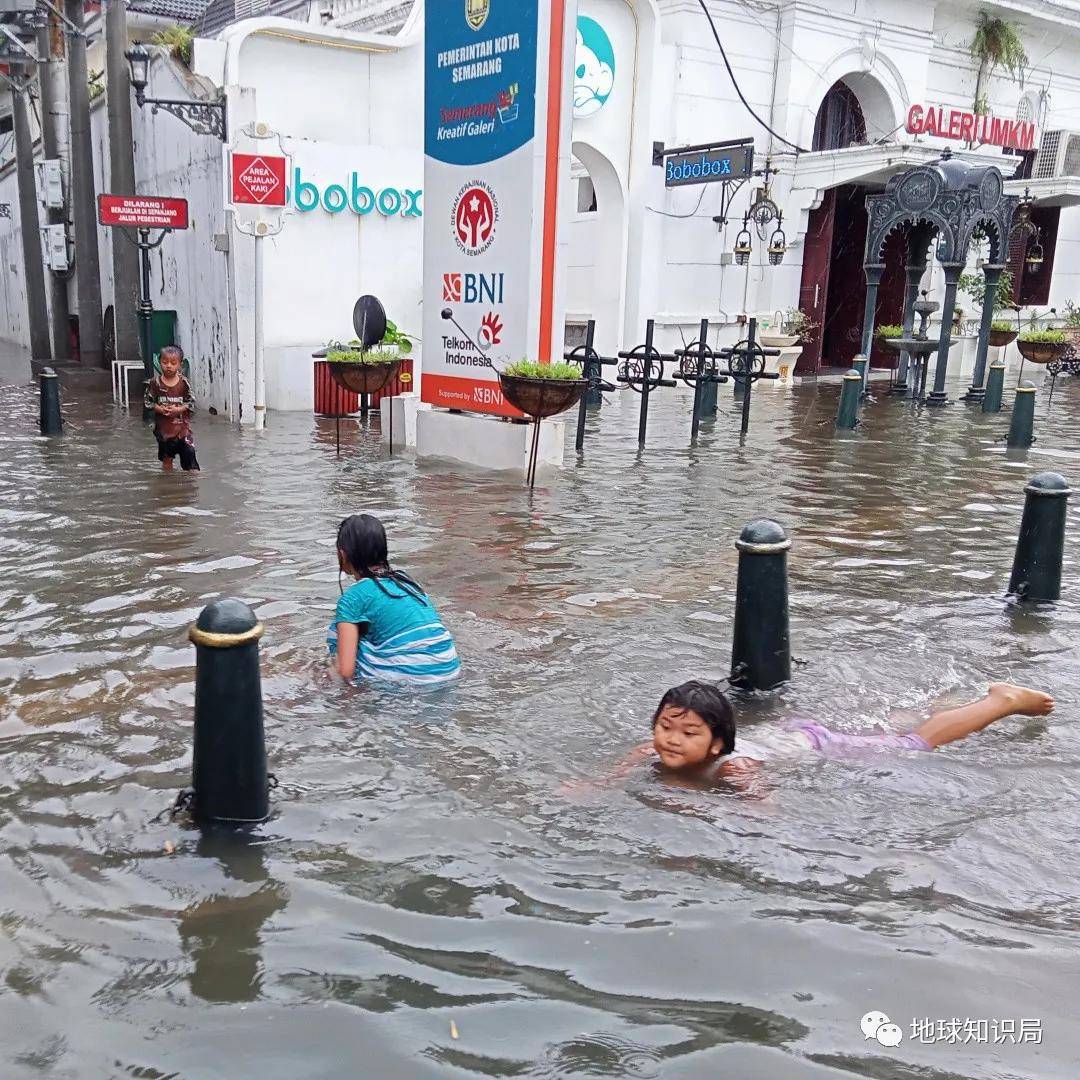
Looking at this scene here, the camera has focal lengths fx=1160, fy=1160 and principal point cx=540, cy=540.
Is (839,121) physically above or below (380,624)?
above

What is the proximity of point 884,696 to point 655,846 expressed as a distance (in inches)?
79.6

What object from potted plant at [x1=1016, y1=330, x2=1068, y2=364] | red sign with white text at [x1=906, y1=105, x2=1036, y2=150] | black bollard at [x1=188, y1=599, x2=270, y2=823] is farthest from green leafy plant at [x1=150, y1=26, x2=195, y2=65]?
red sign with white text at [x1=906, y1=105, x2=1036, y2=150]

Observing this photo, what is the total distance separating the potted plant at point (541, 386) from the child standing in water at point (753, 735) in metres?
5.79

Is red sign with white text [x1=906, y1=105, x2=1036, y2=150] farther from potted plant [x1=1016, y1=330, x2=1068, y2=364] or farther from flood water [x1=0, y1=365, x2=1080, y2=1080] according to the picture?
flood water [x1=0, y1=365, x2=1080, y2=1080]

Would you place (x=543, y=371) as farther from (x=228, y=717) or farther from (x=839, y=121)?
(x=839, y=121)

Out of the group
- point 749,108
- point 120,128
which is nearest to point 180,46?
point 120,128

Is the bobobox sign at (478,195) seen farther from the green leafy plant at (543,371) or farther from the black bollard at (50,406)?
the black bollard at (50,406)

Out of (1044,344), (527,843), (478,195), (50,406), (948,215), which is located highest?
(948,215)

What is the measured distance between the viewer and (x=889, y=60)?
23.6 metres

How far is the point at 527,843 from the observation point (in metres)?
4.02

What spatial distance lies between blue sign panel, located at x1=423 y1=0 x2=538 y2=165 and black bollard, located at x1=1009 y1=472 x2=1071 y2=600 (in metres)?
6.06

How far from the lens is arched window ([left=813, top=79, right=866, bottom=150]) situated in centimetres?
2397

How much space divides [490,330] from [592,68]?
9753 millimetres

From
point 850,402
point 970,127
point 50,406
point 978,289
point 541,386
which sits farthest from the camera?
point 978,289
